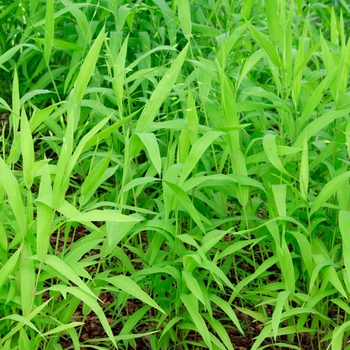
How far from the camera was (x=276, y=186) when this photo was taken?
5.57 feet

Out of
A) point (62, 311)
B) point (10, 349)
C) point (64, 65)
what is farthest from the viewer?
point (64, 65)

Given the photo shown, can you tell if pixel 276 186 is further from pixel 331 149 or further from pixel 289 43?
pixel 289 43

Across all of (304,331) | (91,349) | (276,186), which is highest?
(276,186)

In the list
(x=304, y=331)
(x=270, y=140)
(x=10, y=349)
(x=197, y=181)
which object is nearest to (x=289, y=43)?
(x=270, y=140)

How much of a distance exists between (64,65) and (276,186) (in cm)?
144

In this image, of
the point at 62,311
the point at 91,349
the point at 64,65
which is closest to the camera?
the point at 62,311

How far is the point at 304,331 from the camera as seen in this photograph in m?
1.81

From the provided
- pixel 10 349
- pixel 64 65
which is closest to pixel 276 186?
pixel 10 349

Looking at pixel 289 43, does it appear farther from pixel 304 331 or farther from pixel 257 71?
pixel 304 331

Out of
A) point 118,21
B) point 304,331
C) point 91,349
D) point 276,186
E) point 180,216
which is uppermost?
point 118,21

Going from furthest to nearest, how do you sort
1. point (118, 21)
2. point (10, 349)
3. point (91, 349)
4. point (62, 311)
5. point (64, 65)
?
Result: point (64, 65)
point (118, 21)
point (91, 349)
point (62, 311)
point (10, 349)

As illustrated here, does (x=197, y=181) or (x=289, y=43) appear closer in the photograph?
(x=197, y=181)

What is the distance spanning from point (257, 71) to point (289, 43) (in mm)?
557

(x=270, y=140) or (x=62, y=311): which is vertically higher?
(x=270, y=140)
